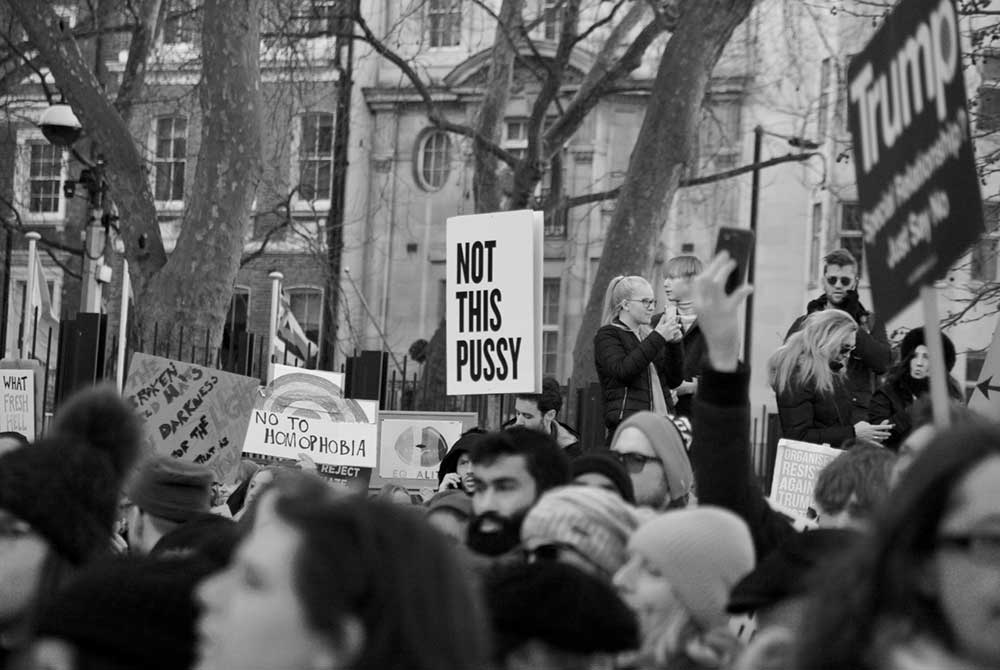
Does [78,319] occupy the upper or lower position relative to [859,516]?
upper

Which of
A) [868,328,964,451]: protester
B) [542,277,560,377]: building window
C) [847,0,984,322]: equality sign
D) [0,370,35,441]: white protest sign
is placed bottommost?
[0,370,35,441]: white protest sign

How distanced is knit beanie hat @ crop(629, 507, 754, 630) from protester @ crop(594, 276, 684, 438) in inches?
195

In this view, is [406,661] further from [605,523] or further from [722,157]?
[722,157]

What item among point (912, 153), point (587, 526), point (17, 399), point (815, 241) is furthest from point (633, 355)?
point (815, 241)

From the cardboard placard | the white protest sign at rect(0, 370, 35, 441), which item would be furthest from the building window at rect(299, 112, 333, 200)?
the white protest sign at rect(0, 370, 35, 441)

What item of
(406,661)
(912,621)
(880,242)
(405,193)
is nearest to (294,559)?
(406,661)

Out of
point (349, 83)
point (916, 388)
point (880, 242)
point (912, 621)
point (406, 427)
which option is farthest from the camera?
point (349, 83)

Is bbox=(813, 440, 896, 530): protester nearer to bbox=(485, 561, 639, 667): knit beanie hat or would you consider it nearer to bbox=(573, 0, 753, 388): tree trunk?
bbox=(485, 561, 639, 667): knit beanie hat

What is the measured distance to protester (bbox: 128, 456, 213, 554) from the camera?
6.52 metres

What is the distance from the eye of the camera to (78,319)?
1491cm

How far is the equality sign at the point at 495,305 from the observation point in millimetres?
9953

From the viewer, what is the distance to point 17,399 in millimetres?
13227

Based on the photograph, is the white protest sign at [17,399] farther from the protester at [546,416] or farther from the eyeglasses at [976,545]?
the eyeglasses at [976,545]

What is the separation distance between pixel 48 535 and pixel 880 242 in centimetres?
224
